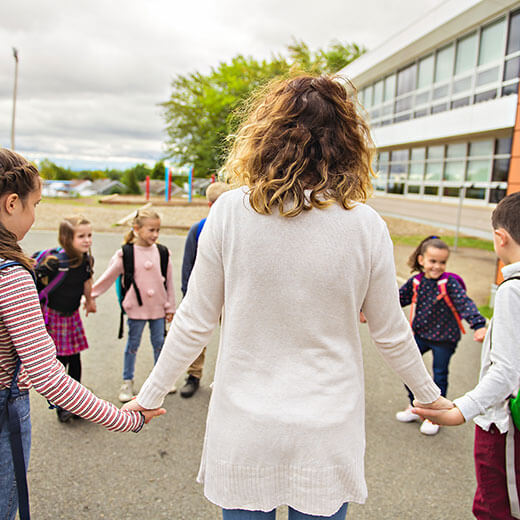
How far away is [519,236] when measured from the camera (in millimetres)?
2014

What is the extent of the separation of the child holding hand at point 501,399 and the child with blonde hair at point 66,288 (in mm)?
2887

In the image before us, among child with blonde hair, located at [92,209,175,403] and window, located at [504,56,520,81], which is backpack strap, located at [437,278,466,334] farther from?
window, located at [504,56,520,81]

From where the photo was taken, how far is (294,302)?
4.18 ft

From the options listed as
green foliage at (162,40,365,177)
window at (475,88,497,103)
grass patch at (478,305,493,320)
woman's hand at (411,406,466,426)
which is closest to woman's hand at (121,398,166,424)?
woman's hand at (411,406,466,426)

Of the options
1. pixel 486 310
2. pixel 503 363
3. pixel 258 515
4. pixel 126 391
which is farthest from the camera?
pixel 486 310

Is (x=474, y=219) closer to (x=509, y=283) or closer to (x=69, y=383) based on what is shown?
(x=509, y=283)

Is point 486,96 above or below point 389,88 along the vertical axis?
below

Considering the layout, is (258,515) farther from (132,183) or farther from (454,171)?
(132,183)

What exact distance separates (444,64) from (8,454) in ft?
61.6

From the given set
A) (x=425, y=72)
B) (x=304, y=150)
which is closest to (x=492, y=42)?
(x=425, y=72)

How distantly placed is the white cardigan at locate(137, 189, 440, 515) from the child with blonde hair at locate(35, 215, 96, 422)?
252 centimetres

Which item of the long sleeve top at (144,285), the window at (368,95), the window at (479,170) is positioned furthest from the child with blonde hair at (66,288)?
the window at (368,95)

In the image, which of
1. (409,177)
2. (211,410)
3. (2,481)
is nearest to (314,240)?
(211,410)

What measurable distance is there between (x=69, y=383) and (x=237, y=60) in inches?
1591
